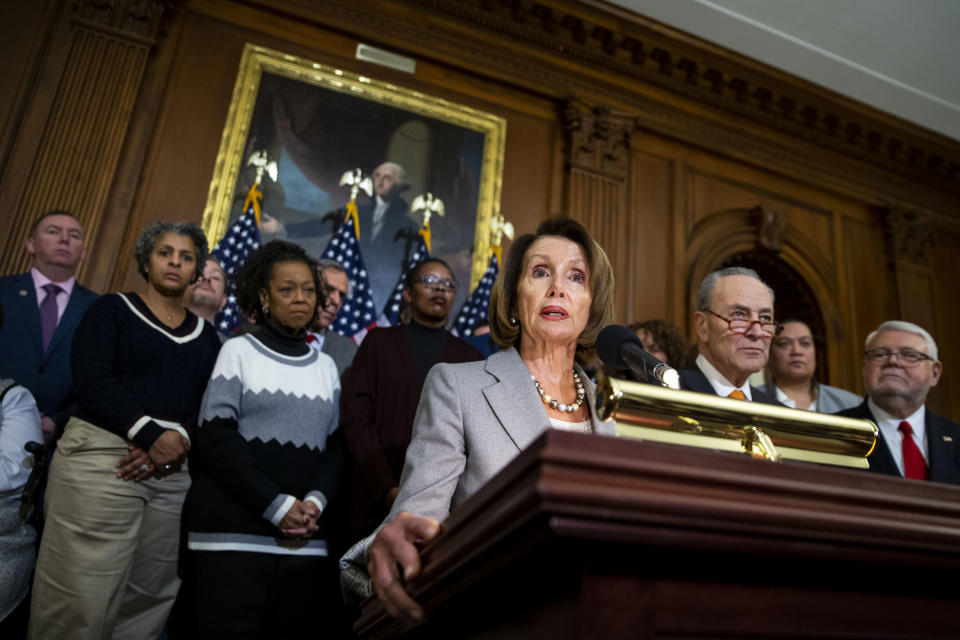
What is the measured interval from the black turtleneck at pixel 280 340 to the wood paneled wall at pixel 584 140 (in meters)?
2.29

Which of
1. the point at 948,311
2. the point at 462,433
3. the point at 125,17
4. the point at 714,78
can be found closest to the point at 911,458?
the point at 462,433

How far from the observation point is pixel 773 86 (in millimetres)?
6828

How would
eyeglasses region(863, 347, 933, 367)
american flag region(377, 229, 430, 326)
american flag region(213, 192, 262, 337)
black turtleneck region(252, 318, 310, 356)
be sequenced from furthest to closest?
1. american flag region(377, 229, 430, 326)
2. american flag region(213, 192, 262, 337)
3. eyeglasses region(863, 347, 933, 367)
4. black turtleneck region(252, 318, 310, 356)

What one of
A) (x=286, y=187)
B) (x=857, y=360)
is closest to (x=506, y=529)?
(x=286, y=187)

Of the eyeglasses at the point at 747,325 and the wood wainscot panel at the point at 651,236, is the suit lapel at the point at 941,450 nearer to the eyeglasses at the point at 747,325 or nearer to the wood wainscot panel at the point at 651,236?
the eyeglasses at the point at 747,325

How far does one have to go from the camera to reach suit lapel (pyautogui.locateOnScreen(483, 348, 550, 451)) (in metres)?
1.38

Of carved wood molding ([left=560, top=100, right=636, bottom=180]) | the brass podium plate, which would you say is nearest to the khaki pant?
the brass podium plate

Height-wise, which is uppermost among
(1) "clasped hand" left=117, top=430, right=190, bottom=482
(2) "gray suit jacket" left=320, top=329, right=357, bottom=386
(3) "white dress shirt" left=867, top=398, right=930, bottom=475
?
(2) "gray suit jacket" left=320, top=329, right=357, bottom=386

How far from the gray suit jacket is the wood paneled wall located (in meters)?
1.88

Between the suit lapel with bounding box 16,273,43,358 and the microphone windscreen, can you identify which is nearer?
the microphone windscreen

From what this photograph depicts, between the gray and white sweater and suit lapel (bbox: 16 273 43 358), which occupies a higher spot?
suit lapel (bbox: 16 273 43 358)

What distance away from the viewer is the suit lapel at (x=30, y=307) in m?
3.44

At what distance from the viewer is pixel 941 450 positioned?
288cm

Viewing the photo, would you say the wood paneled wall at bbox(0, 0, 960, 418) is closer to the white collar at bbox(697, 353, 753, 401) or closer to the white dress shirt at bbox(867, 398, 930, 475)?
the white dress shirt at bbox(867, 398, 930, 475)
